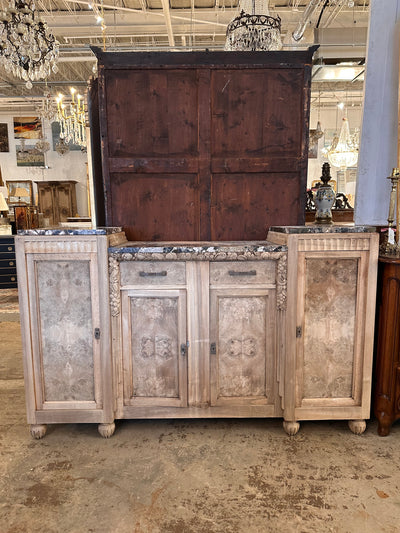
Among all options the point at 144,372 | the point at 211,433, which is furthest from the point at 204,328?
the point at 211,433

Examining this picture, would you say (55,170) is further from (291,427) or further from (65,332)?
(291,427)

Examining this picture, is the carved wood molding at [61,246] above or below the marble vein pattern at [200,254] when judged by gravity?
above

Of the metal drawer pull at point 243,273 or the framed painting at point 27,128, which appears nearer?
the metal drawer pull at point 243,273

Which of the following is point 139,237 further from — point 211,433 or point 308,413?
point 308,413

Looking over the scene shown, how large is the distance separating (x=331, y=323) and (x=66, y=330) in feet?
5.45

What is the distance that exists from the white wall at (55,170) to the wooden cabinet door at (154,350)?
12.3m

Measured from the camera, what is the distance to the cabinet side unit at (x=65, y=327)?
2.15 meters

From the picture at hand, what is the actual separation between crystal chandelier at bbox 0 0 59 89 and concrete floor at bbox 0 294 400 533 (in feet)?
12.6

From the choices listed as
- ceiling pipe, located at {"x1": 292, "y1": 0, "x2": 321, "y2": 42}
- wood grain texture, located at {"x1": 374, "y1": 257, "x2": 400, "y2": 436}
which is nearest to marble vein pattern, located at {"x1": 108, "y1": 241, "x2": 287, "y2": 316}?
wood grain texture, located at {"x1": 374, "y1": 257, "x2": 400, "y2": 436}

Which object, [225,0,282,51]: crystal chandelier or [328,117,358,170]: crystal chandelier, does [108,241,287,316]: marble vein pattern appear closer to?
[225,0,282,51]: crystal chandelier

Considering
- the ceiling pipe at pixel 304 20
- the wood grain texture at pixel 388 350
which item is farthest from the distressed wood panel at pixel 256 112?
the ceiling pipe at pixel 304 20

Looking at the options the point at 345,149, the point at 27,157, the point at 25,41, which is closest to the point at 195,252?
the point at 25,41

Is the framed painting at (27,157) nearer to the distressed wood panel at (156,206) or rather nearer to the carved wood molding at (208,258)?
the distressed wood panel at (156,206)

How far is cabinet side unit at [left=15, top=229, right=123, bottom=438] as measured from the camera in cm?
215
